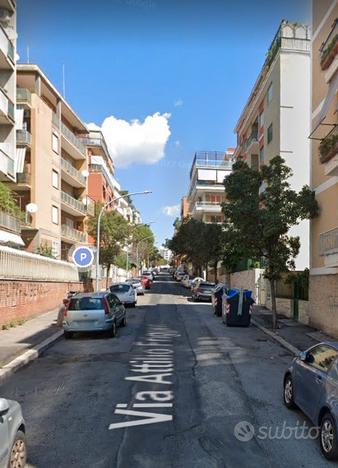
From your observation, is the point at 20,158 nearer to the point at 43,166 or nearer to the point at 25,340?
the point at 43,166

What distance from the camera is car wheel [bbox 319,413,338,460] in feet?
17.8

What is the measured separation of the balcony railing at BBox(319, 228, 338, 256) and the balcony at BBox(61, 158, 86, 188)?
30.2 metres

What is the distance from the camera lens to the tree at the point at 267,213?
18078 mm

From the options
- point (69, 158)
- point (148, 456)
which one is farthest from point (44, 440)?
point (69, 158)

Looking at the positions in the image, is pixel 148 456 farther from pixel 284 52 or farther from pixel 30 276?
pixel 284 52

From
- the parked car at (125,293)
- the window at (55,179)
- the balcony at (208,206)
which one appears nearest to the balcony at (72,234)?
the window at (55,179)

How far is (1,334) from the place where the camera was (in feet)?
51.4

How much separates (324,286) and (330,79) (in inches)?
287

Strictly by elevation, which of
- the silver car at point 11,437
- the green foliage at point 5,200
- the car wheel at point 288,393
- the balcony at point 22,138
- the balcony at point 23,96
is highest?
the balcony at point 23,96

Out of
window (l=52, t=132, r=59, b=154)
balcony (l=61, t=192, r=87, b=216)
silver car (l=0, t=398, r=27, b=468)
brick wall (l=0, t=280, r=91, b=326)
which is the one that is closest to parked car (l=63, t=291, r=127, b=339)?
brick wall (l=0, t=280, r=91, b=326)

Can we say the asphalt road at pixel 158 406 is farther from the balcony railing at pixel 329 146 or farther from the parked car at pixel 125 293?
the parked car at pixel 125 293

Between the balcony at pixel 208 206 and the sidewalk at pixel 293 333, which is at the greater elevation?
the balcony at pixel 208 206

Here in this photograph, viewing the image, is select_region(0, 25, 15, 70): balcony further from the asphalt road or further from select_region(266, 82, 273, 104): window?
the asphalt road

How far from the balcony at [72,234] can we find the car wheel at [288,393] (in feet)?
120
